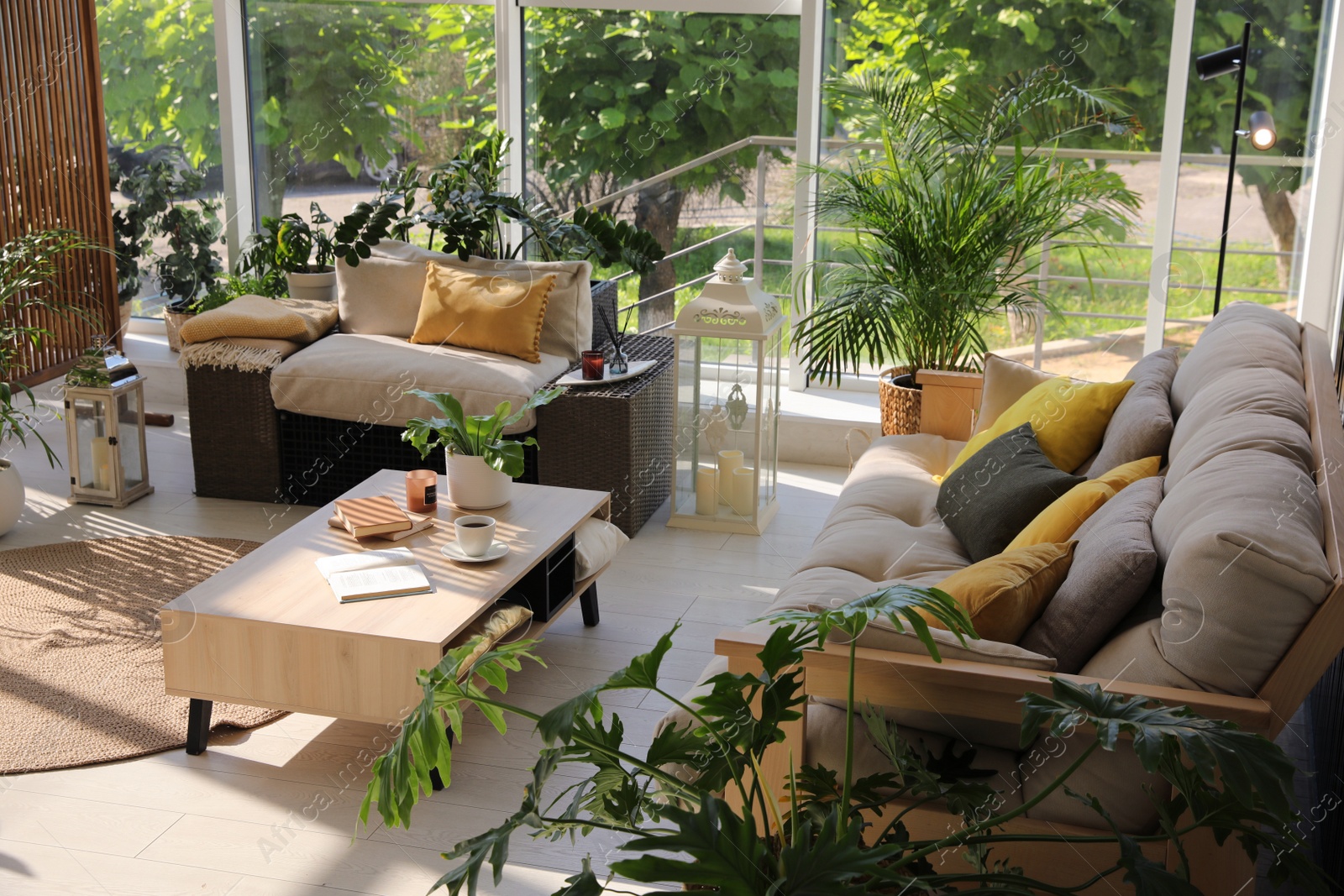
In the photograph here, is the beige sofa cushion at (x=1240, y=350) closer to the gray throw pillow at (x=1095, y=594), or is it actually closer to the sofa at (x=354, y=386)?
the gray throw pillow at (x=1095, y=594)

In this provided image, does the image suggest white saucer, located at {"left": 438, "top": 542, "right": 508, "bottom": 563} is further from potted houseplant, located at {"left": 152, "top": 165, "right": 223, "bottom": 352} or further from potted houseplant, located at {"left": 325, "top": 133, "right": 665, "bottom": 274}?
potted houseplant, located at {"left": 152, "top": 165, "right": 223, "bottom": 352}

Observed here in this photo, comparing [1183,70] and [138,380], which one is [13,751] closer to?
[138,380]

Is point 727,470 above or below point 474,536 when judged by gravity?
below

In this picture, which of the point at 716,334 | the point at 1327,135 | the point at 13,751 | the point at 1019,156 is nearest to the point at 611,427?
the point at 716,334

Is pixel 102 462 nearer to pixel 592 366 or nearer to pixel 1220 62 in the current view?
pixel 592 366

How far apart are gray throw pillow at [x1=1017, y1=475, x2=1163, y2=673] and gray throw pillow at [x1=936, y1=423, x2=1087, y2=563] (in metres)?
0.59

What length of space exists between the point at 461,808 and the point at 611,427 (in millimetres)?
1775

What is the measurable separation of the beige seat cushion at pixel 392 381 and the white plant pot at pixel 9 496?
0.87 meters

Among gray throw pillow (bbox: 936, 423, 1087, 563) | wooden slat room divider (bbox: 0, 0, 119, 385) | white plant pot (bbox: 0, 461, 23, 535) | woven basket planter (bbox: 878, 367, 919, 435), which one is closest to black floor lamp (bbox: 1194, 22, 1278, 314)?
woven basket planter (bbox: 878, 367, 919, 435)

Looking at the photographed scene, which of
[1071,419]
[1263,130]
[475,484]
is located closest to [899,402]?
[1071,419]

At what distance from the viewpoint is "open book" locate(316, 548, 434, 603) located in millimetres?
2895

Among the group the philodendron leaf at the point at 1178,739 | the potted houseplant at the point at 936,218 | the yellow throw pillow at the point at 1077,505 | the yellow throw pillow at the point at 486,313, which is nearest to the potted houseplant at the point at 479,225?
the yellow throw pillow at the point at 486,313

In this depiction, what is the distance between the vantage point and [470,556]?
3082mm

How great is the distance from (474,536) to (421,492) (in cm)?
40
